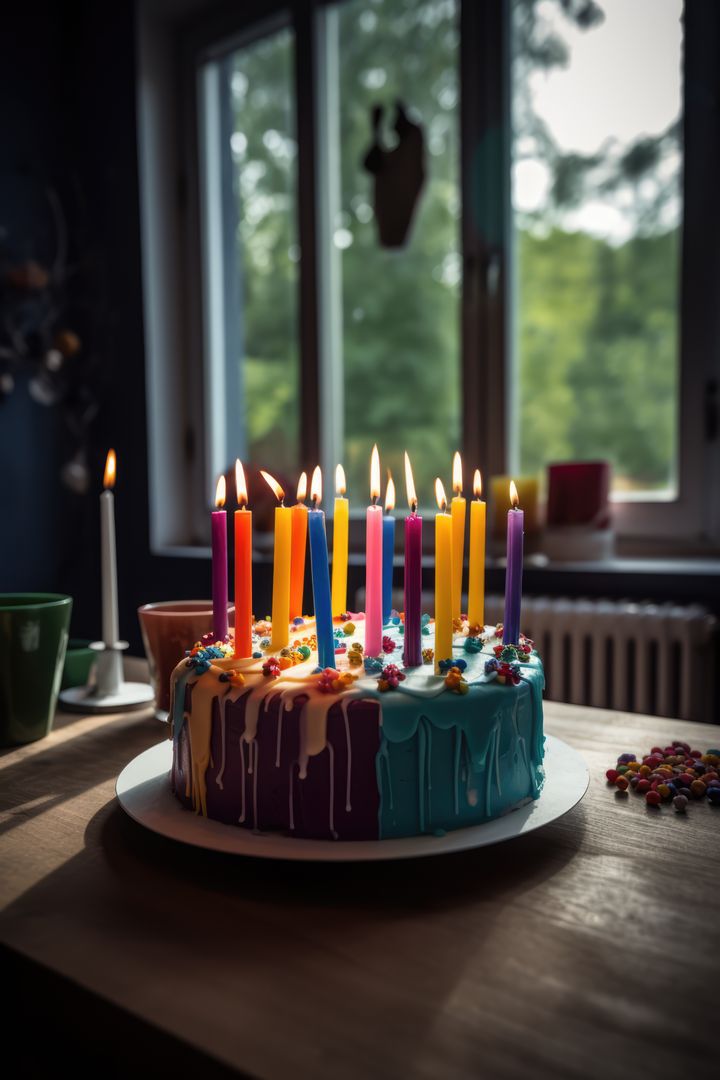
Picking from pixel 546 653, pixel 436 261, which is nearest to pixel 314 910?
pixel 546 653

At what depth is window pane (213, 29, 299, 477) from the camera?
8.45 ft

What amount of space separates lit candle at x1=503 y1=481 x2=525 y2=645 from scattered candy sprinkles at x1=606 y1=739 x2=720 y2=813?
0.52 feet

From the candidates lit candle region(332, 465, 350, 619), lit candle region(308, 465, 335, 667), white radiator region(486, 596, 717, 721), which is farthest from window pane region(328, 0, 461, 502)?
lit candle region(308, 465, 335, 667)

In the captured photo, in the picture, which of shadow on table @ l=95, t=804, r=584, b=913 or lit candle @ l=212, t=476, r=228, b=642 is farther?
lit candle @ l=212, t=476, r=228, b=642

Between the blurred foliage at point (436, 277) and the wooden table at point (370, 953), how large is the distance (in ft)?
5.04

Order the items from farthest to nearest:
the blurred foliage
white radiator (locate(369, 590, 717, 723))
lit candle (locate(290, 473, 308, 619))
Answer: the blurred foliage, white radiator (locate(369, 590, 717, 723)), lit candle (locate(290, 473, 308, 619))

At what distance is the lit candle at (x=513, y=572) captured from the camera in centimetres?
75

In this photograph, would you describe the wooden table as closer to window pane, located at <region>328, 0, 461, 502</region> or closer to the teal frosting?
the teal frosting

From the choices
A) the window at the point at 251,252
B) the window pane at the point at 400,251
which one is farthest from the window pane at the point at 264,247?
the window pane at the point at 400,251

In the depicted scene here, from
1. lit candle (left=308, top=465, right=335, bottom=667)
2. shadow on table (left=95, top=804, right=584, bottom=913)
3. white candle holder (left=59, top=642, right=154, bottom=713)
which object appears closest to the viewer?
Result: shadow on table (left=95, top=804, right=584, bottom=913)

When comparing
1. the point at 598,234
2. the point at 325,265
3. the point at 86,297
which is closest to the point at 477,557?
the point at 598,234

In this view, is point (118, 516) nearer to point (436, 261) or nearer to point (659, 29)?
point (436, 261)

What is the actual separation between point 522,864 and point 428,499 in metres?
1.82

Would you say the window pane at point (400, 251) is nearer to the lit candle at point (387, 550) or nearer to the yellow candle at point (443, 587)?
the lit candle at point (387, 550)
